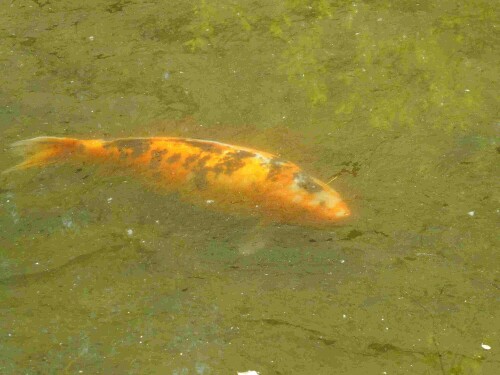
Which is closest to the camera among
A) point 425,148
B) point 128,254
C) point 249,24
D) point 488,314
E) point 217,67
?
point 488,314

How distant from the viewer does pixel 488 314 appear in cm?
294

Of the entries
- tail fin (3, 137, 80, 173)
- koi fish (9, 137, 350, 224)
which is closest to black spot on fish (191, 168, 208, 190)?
koi fish (9, 137, 350, 224)

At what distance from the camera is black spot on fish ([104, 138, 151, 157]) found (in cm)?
370

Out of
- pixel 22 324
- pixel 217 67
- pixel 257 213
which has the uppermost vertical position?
pixel 217 67

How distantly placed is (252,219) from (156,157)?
0.65 metres

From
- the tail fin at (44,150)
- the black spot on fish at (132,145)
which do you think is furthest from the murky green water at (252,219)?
the black spot on fish at (132,145)

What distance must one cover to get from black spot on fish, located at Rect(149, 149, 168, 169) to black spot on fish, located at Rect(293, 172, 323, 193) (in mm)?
723

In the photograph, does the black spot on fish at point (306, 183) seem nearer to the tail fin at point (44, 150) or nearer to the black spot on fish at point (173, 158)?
the black spot on fish at point (173, 158)

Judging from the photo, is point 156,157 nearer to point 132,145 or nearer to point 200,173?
point 132,145

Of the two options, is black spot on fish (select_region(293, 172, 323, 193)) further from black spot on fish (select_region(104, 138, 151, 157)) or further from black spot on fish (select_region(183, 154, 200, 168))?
black spot on fish (select_region(104, 138, 151, 157))

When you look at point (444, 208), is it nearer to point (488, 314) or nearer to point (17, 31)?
point (488, 314)

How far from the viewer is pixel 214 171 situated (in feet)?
11.8

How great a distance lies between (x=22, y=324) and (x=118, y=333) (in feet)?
1.43

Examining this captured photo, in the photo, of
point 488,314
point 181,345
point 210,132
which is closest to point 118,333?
point 181,345
